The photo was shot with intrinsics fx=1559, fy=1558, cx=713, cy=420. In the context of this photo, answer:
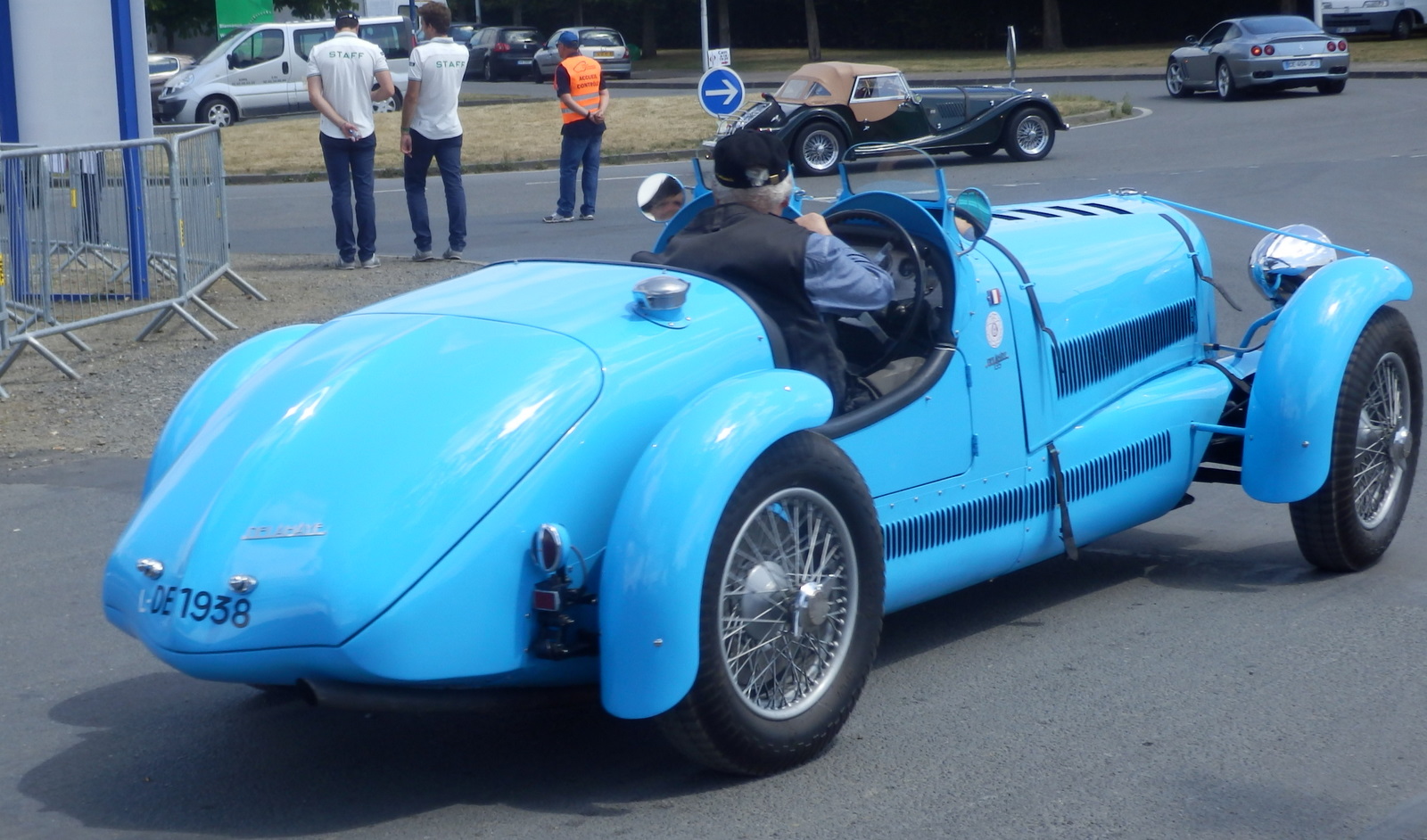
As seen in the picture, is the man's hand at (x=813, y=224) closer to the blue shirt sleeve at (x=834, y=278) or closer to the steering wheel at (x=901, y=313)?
the blue shirt sleeve at (x=834, y=278)

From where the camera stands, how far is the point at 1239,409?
536 centimetres

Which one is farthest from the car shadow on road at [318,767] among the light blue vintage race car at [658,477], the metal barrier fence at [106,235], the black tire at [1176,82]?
the black tire at [1176,82]

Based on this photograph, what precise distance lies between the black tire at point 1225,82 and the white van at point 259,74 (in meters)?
15.5

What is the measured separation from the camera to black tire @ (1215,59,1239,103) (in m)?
27.3

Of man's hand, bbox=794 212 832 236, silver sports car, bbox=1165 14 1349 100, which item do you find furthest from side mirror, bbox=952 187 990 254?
silver sports car, bbox=1165 14 1349 100

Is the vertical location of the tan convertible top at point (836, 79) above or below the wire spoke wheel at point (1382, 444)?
above

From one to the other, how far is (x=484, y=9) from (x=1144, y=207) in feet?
230

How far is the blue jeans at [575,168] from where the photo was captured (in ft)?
50.0

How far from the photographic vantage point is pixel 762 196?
4301 millimetres

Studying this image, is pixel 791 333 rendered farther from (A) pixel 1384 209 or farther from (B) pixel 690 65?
(B) pixel 690 65

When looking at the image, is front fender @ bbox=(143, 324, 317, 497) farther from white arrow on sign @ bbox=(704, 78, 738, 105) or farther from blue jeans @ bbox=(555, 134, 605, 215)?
white arrow on sign @ bbox=(704, 78, 738, 105)

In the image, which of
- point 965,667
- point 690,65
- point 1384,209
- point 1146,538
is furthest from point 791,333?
point 690,65

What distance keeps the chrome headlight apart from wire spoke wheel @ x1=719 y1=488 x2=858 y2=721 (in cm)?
256

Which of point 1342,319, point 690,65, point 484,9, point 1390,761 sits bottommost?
point 1390,761
